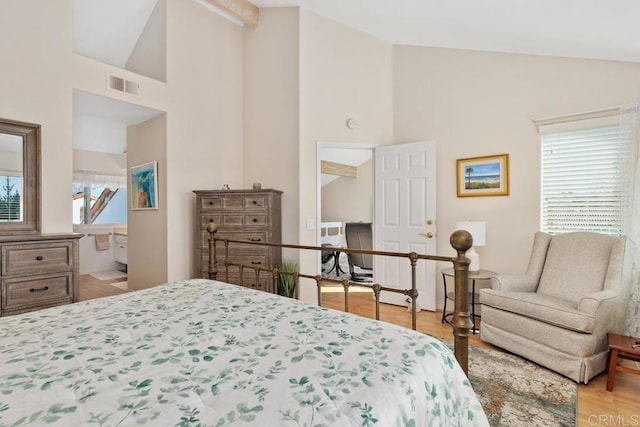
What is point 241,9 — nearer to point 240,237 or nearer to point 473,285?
point 240,237

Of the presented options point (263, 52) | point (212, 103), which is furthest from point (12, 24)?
point (263, 52)

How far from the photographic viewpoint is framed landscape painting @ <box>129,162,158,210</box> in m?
3.77

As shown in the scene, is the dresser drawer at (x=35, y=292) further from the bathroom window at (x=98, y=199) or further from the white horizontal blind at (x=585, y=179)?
the white horizontal blind at (x=585, y=179)

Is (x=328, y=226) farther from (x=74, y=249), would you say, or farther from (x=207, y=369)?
(x=207, y=369)

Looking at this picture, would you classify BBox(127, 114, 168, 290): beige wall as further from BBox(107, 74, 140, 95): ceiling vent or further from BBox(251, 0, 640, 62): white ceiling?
BBox(251, 0, 640, 62): white ceiling

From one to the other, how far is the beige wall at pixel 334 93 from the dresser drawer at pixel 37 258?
221cm

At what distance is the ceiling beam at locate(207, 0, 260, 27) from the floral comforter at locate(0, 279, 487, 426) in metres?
3.71

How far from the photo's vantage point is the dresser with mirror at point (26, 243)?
2375mm

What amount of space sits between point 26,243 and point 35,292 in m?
0.38

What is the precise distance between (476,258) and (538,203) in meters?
0.83

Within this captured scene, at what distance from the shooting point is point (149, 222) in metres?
3.93

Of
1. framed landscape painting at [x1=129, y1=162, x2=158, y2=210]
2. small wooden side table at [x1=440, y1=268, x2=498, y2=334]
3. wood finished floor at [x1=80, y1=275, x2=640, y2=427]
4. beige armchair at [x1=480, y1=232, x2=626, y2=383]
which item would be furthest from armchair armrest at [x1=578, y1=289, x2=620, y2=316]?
framed landscape painting at [x1=129, y1=162, x2=158, y2=210]
